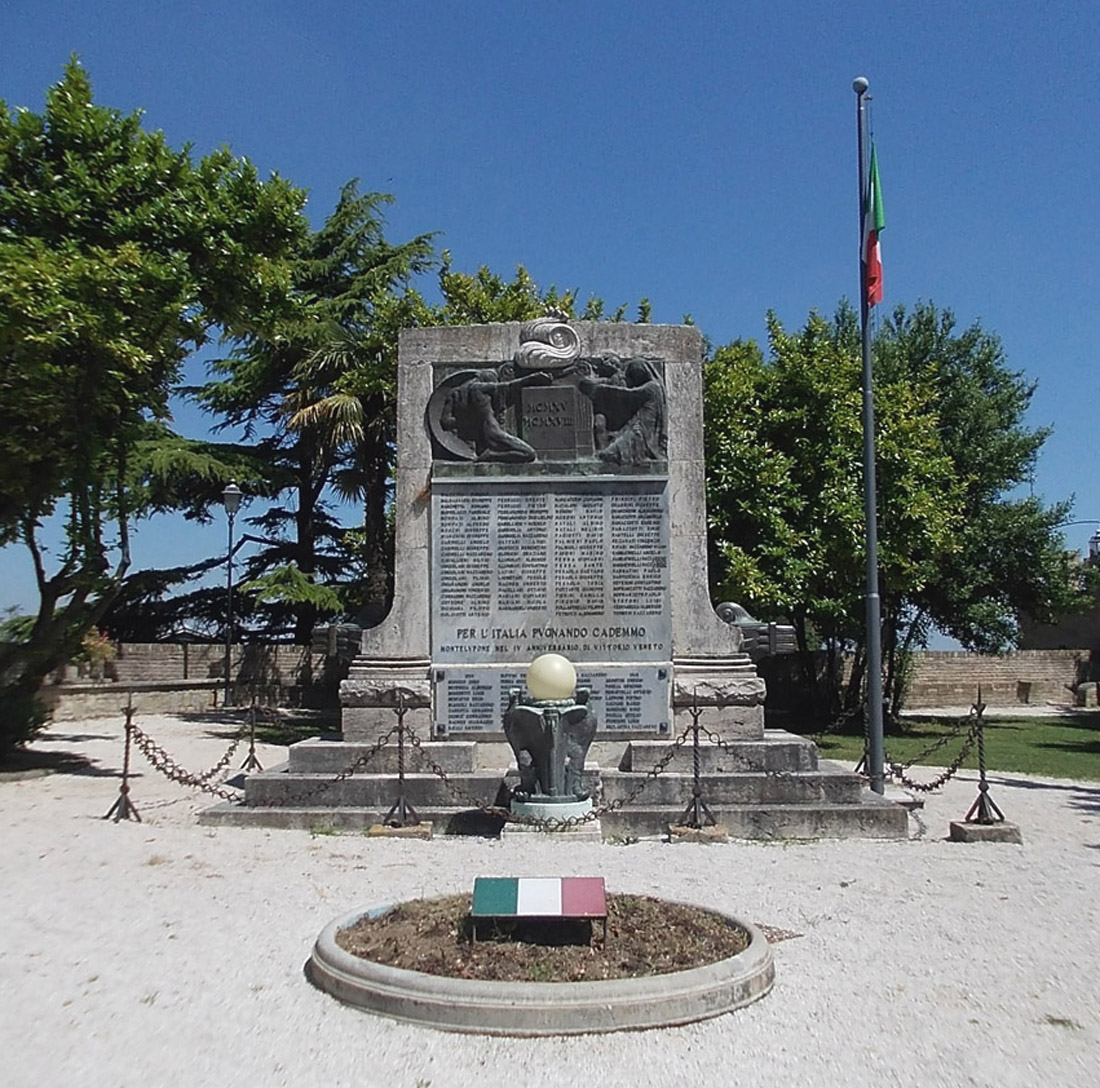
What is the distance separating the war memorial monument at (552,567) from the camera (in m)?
10.9

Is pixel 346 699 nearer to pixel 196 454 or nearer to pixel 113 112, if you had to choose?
pixel 113 112

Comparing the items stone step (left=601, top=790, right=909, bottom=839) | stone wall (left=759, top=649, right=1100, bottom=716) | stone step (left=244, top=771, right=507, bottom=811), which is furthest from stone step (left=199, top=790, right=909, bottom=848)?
stone wall (left=759, top=649, right=1100, bottom=716)

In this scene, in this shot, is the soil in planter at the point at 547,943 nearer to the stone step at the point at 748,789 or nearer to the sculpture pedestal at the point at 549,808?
the sculpture pedestal at the point at 549,808

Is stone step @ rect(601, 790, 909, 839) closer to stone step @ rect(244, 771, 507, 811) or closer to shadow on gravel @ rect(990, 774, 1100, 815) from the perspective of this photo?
stone step @ rect(244, 771, 507, 811)

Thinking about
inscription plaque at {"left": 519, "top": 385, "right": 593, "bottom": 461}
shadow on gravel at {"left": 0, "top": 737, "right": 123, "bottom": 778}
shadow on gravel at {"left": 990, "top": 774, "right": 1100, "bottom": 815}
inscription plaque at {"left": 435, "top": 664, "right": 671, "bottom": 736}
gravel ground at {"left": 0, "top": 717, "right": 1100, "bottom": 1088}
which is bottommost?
shadow on gravel at {"left": 990, "top": 774, "right": 1100, "bottom": 815}

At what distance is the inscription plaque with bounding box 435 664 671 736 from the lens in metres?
10.9

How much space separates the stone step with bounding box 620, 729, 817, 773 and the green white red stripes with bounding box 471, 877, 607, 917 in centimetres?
501

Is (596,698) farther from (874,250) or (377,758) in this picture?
(874,250)

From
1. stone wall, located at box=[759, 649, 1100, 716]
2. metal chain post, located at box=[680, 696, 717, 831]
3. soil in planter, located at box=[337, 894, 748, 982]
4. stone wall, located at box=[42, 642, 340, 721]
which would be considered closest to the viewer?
soil in planter, located at box=[337, 894, 748, 982]

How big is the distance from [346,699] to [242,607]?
2280cm

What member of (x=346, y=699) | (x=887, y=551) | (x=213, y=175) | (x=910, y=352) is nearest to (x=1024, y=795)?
(x=887, y=551)

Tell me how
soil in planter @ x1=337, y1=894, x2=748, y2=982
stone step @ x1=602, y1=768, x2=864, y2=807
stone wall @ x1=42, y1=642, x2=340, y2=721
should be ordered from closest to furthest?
soil in planter @ x1=337, y1=894, x2=748, y2=982 → stone step @ x1=602, y1=768, x2=864, y2=807 → stone wall @ x1=42, y1=642, x2=340, y2=721

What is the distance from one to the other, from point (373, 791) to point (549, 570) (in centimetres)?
283

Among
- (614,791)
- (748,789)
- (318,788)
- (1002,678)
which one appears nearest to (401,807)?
(318,788)
